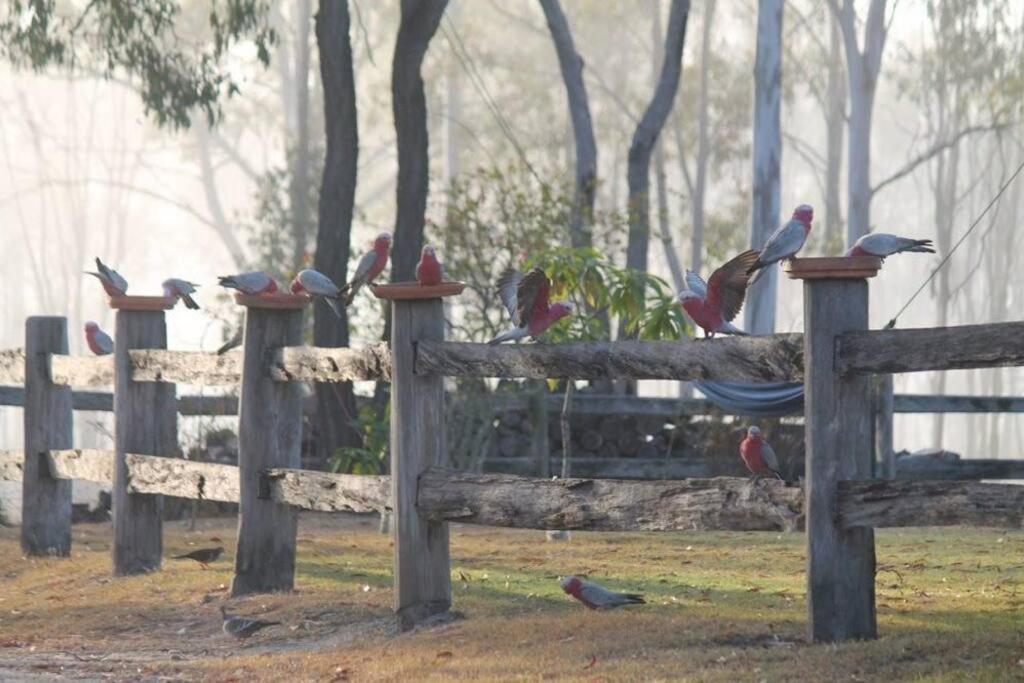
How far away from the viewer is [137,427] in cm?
1070

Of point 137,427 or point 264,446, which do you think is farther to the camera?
point 137,427

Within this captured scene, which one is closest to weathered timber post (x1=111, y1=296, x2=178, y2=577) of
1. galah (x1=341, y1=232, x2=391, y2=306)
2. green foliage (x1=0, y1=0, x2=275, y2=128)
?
galah (x1=341, y1=232, x2=391, y2=306)

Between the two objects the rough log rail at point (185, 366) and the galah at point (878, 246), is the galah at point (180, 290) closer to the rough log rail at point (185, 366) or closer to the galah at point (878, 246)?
the rough log rail at point (185, 366)

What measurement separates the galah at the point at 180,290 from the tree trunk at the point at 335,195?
6298 millimetres

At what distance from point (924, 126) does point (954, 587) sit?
7982 centimetres

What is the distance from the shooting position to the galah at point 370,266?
947 centimetres

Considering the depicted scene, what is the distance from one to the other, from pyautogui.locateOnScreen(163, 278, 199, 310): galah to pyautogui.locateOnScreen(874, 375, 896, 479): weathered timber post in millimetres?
6472

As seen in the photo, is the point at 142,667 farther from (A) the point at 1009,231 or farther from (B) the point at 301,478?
(A) the point at 1009,231

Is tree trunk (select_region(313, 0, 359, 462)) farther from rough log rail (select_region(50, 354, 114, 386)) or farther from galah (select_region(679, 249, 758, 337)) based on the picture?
galah (select_region(679, 249, 758, 337))

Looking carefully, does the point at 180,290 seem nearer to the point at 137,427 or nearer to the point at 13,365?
the point at 137,427

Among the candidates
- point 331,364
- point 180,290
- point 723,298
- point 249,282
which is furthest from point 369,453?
point 723,298

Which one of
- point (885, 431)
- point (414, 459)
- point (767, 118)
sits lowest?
point (414, 459)

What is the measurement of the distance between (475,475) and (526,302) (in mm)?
838

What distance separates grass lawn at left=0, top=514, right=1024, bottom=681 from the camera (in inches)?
263
